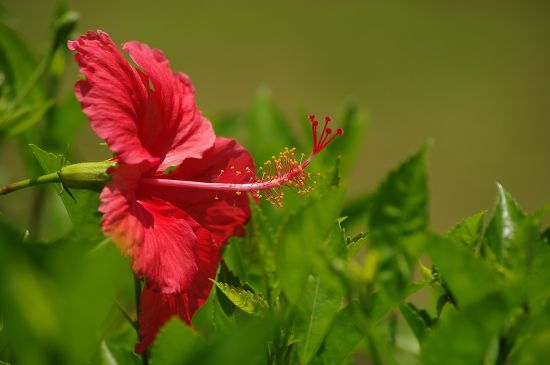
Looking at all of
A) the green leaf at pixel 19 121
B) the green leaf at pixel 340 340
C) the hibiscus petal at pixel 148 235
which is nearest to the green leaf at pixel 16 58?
the green leaf at pixel 19 121

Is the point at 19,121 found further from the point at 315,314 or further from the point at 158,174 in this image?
the point at 315,314

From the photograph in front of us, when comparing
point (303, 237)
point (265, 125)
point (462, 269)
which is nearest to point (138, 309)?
point (303, 237)

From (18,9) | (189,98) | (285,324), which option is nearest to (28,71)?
(189,98)

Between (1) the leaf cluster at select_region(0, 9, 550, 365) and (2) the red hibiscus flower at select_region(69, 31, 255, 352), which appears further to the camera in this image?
(2) the red hibiscus flower at select_region(69, 31, 255, 352)

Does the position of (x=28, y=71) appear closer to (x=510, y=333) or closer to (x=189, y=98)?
(x=189, y=98)

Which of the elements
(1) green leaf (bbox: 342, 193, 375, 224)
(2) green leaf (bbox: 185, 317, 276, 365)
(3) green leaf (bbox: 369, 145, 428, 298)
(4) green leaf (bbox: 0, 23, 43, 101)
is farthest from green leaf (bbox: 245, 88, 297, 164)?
(2) green leaf (bbox: 185, 317, 276, 365)

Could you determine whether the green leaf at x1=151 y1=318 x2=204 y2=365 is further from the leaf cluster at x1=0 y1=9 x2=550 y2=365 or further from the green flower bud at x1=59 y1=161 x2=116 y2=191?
the green flower bud at x1=59 y1=161 x2=116 y2=191
